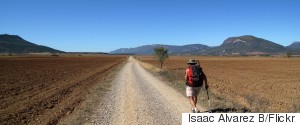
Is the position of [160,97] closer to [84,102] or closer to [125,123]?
[84,102]

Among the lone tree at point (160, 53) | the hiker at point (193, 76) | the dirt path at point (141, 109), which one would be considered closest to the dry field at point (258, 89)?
the dirt path at point (141, 109)

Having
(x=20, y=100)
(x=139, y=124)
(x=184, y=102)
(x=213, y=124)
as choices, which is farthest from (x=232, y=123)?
(x=20, y=100)

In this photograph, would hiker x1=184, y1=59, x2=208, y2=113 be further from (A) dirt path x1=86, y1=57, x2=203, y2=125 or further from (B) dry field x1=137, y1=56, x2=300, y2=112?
(B) dry field x1=137, y1=56, x2=300, y2=112

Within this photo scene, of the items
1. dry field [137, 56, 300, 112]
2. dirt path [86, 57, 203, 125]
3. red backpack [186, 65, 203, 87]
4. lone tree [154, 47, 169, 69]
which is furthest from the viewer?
lone tree [154, 47, 169, 69]

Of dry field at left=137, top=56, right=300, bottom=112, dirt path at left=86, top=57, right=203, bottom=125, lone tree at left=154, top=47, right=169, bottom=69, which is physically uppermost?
lone tree at left=154, top=47, right=169, bottom=69

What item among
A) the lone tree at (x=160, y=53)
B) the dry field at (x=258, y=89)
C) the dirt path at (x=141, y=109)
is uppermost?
the lone tree at (x=160, y=53)

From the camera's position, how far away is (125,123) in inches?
452

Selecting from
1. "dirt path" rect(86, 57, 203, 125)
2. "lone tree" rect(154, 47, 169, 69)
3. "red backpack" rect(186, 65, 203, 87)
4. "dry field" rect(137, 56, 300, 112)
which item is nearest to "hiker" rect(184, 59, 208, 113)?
"red backpack" rect(186, 65, 203, 87)

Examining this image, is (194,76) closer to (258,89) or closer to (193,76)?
(193,76)

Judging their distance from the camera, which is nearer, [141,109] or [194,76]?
[194,76]

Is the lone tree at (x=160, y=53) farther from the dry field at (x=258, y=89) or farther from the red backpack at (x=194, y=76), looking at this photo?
the red backpack at (x=194, y=76)

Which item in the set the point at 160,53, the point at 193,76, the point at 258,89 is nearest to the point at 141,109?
the point at 193,76

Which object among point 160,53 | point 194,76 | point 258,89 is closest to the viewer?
point 194,76

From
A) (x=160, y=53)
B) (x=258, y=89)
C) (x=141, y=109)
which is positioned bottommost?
(x=258, y=89)
